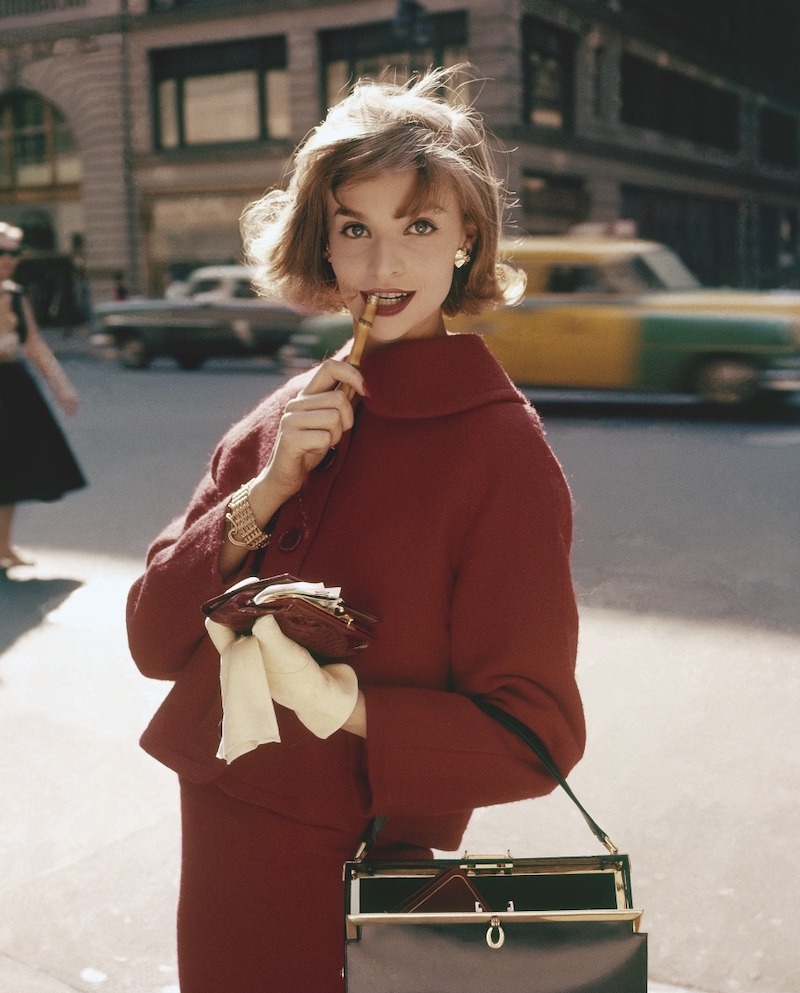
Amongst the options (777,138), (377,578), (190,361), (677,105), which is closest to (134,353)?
(190,361)

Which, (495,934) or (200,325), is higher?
(200,325)

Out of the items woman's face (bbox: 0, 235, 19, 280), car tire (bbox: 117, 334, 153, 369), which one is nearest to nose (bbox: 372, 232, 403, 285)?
woman's face (bbox: 0, 235, 19, 280)

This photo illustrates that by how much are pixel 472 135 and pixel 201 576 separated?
2.31 feet

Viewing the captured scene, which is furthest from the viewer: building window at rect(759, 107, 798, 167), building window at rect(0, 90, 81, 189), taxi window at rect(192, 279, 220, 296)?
building window at rect(759, 107, 798, 167)

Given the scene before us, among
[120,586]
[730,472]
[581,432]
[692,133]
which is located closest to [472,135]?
[120,586]

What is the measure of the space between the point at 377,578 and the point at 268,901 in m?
0.47

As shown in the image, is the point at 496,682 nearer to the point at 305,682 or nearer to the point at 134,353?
the point at 305,682

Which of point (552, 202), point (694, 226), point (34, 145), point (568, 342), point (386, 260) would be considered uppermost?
point (34, 145)

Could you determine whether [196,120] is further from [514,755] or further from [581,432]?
[514,755]

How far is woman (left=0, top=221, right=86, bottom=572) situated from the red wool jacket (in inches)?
220

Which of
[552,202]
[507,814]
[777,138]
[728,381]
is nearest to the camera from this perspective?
[507,814]

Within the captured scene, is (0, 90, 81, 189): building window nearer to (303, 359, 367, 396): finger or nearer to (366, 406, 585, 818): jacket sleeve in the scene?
(303, 359, 367, 396): finger

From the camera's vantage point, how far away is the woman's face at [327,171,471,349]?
5.52 feet

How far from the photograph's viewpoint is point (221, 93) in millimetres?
29703
